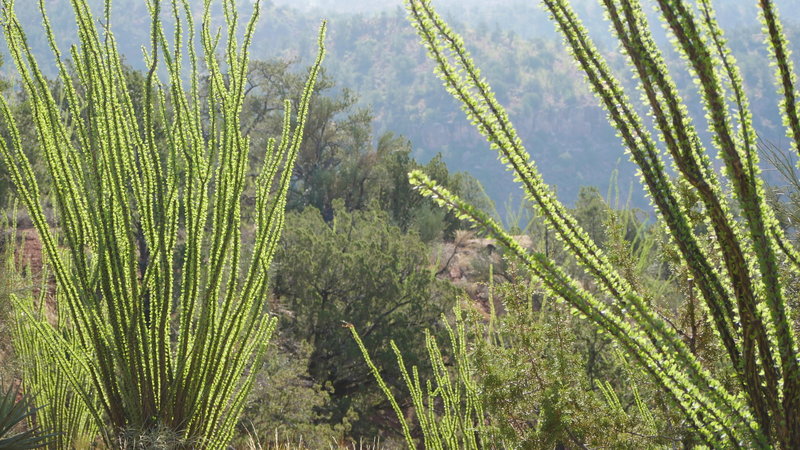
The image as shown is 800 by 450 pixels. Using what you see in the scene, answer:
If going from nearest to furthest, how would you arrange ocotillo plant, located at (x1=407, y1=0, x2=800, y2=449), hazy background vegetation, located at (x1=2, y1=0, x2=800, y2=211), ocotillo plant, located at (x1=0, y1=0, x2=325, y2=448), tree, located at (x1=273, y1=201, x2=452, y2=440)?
ocotillo plant, located at (x1=407, y1=0, x2=800, y2=449)
ocotillo plant, located at (x1=0, y1=0, x2=325, y2=448)
tree, located at (x1=273, y1=201, x2=452, y2=440)
hazy background vegetation, located at (x1=2, y1=0, x2=800, y2=211)

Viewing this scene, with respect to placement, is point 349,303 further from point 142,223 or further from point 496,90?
point 496,90

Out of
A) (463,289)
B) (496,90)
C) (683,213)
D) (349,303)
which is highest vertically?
(496,90)

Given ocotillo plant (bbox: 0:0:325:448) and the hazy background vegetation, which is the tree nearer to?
ocotillo plant (bbox: 0:0:325:448)

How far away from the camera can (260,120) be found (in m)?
25.8

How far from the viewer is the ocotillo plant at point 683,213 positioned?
→ 0.98 meters

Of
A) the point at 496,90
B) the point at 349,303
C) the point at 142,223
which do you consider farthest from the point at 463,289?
the point at 496,90

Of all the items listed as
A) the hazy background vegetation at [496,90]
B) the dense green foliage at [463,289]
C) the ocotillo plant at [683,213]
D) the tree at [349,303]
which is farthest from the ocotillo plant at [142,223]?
the hazy background vegetation at [496,90]

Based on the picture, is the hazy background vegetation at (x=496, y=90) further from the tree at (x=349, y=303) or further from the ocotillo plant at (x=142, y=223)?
the ocotillo plant at (x=142, y=223)

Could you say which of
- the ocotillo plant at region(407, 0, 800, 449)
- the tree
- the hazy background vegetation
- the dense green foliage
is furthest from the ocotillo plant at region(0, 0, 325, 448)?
the hazy background vegetation

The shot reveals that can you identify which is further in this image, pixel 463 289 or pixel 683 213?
pixel 463 289

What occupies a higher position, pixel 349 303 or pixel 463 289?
pixel 463 289

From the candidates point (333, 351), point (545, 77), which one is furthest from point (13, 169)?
point (545, 77)

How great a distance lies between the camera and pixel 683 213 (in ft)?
3.71

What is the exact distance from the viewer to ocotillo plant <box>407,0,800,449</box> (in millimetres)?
983
